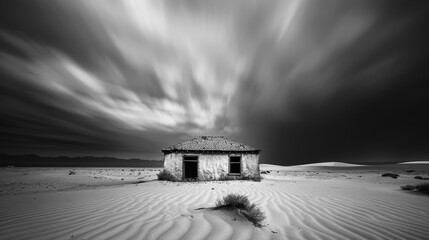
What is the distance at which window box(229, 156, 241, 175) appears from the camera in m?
14.5

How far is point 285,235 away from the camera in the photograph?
2.93 m

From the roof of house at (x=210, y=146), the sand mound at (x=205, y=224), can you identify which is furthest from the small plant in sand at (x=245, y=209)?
the roof of house at (x=210, y=146)

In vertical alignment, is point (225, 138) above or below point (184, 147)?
above

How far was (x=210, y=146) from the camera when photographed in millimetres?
Answer: 15047

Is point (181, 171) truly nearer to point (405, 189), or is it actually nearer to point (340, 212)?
point (340, 212)

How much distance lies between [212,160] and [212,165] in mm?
389

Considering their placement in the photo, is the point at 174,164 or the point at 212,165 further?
the point at 212,165

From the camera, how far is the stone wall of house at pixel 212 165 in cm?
1392

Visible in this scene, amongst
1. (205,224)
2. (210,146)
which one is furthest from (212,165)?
(205,224)

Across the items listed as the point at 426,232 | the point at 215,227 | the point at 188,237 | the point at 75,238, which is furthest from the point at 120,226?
the point at 426,232

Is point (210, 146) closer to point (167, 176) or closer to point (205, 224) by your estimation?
point (167, 176)

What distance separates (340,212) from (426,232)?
144 centimetres

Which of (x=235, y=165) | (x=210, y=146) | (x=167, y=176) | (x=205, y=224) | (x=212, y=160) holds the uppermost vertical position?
(x=210, y=146)

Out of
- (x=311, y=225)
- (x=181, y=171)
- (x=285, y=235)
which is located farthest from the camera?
(x=181, y=171)
